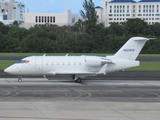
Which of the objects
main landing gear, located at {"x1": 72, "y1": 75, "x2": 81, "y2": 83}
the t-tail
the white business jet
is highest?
the t-tail

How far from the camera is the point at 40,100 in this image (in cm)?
2409

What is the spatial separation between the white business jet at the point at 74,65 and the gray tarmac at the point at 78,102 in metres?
3.55

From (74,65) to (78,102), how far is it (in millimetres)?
12847

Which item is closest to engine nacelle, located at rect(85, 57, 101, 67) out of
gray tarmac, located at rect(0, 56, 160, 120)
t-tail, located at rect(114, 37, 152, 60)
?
t-tail, located at rect(114, 37, 152, 60)

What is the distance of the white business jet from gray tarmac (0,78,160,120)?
3.55 m

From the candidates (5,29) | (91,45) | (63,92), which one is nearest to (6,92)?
(63,92)

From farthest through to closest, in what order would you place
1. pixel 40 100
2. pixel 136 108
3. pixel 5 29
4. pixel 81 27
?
pixel 5 29 < pixel 81 27 < pixel 40 100 < pixel 136 108

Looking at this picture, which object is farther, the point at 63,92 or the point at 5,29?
the point at 5,29

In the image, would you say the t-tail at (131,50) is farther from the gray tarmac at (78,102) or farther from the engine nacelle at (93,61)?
the gray tarmac at (78,102)

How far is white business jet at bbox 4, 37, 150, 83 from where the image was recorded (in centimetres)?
3569

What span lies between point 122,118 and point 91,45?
80170 mm

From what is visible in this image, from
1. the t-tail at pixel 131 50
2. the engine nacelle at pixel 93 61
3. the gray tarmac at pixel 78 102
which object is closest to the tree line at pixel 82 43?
the t-tail at pixel 131 50

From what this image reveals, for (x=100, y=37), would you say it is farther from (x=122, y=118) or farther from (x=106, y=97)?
(x=122, y=118)

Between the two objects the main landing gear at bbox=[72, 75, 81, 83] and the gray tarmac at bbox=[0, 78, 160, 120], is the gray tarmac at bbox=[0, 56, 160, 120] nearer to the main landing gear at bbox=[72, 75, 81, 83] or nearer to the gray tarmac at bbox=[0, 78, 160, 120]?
the gray tarmac at bbox=[0, 78, 160, 120]
